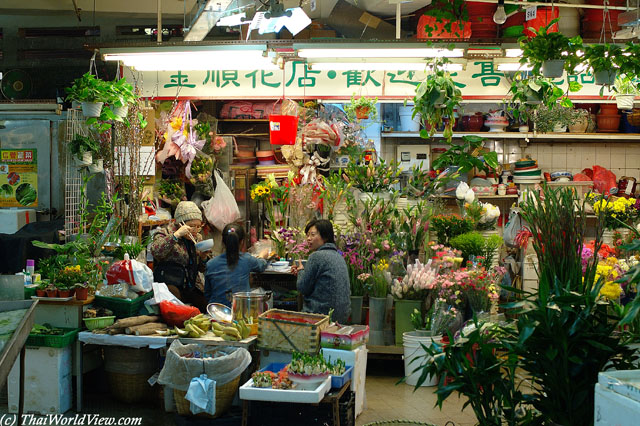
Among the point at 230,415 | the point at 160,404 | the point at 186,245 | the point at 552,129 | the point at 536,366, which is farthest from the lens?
the point at 552,129

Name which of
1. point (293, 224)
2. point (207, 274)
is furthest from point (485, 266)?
point (207, 274)

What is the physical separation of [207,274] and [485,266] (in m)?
2.81

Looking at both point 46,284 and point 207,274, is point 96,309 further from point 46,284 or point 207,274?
point 207,274

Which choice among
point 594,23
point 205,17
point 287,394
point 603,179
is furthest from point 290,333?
point 603,179

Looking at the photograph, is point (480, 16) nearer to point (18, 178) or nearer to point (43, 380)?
point (18, 178)

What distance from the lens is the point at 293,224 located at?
7957 millimetres

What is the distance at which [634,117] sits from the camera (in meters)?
9.73

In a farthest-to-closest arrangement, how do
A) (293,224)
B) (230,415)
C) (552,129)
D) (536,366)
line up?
(552,129), (293,224), (230,415), (536,366)

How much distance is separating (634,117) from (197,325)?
697 cm

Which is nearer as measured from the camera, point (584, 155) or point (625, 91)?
point (625, 91)

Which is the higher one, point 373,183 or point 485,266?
point 373,183

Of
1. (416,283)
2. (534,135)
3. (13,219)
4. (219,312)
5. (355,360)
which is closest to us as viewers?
(355,360)

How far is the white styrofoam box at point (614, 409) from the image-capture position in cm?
242

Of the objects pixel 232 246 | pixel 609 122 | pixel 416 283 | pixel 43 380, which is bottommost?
pixel 43 380
